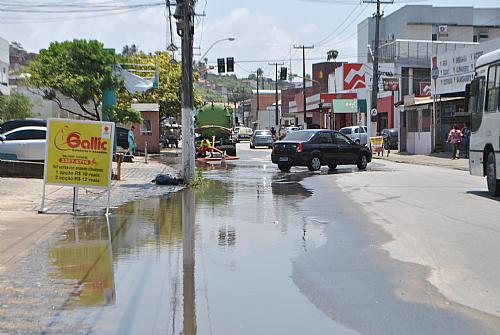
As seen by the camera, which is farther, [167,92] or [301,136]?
[167,92]

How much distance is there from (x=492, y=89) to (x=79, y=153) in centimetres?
988

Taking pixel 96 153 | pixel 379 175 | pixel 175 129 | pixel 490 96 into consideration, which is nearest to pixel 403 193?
pixel 490 96

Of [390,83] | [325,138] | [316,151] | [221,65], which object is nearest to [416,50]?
[390,83]

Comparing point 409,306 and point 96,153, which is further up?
point 96,153

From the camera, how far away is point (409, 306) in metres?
6.60

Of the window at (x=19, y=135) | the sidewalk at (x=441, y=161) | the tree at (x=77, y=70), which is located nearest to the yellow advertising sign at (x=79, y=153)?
the window at (x=19, y=135)

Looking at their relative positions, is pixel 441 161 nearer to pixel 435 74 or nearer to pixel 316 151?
pixel 435 74

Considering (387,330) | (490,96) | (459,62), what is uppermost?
(459,62)

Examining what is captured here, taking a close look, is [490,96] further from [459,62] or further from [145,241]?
[459,62]

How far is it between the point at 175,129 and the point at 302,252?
83.1 m

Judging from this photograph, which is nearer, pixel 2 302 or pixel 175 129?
pixel 2 302

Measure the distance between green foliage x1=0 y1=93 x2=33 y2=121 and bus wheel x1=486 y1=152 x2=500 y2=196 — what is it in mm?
38111

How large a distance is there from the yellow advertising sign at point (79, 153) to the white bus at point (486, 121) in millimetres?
8884

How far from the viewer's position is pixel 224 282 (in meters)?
7.65
